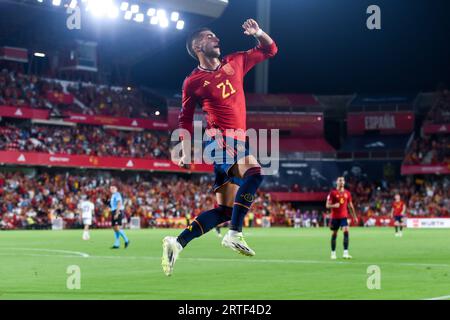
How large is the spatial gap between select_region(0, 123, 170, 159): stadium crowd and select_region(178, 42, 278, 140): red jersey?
50228 mm

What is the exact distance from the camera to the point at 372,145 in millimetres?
81250

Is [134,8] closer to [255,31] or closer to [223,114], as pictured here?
[255,31]

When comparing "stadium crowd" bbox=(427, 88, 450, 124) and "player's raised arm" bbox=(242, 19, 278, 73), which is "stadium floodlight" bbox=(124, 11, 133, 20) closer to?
"stadium crowd" bbox=(427, 88, 450, 124)

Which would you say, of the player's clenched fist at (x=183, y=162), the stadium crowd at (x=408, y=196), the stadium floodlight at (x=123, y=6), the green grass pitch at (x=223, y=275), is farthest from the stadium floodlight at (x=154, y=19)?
the player's clenched fist at (x=183, y=162)

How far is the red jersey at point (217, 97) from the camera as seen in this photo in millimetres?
10938

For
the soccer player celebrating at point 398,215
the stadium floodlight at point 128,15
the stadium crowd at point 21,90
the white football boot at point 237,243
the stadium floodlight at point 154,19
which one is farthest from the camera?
the stadium crowd at point 21,90

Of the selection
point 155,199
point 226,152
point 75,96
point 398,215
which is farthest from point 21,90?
point 226,152

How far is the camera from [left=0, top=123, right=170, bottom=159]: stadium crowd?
61219 millimetres

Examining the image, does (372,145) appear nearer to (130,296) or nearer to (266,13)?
(266,13)

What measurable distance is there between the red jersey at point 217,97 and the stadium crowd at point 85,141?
50.2 metres

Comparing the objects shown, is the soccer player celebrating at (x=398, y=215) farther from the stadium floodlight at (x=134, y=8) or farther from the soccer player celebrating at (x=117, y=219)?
the stadium floodlight at (x=134, y=8)

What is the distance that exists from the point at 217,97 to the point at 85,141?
5694 cm

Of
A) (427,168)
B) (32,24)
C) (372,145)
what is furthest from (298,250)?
(372,145)
